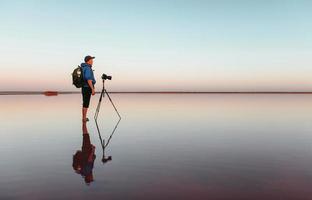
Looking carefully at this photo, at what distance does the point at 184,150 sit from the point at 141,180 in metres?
3.45

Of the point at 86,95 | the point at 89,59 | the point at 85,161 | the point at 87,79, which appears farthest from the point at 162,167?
the point at 89,59

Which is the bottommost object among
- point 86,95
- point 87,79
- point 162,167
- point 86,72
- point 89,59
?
point 162,167

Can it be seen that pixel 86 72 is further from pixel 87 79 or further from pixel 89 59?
pixel 89 59

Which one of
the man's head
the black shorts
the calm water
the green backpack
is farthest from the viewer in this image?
the man's head

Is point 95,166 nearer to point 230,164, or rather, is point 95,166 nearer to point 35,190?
point 35,190

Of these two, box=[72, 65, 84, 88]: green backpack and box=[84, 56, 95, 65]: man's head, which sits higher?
box=[84, 56, 95, 65]: man's head

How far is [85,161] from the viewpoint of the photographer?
26.5 ft

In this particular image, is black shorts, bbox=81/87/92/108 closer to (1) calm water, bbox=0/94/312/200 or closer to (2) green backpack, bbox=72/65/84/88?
(2) green backpack, bbox=72/65/84/88

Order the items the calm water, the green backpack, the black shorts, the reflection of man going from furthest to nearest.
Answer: the black shorts, the green backpack, the reflection of man, the calm water

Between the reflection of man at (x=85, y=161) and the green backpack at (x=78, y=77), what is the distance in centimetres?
609

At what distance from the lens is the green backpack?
16719 millimetres

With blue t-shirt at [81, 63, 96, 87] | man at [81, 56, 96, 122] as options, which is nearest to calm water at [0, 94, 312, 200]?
man at [81, 56, 96, 122]

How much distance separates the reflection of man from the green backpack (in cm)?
609

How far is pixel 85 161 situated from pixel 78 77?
9.12 metres
